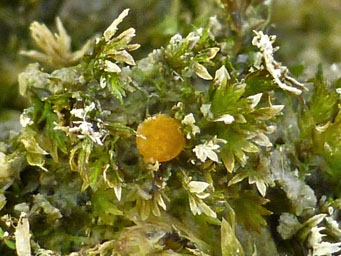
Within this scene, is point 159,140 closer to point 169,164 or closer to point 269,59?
point 169,164

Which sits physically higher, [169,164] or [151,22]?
[151,22]

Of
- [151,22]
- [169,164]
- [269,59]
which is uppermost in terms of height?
[151,22]

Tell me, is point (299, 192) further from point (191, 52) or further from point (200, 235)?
point (191, 52)

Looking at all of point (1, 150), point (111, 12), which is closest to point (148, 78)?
point (1, 150)

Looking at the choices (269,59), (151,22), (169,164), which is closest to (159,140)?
(169,164)

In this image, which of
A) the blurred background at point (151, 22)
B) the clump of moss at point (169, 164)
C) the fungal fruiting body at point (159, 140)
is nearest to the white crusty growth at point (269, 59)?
the clump of moss at point (169, 164)

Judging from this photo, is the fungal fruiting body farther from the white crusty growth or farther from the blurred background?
the blurred background

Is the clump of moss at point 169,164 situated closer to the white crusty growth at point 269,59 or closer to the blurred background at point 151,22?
the white crusty growth at point 269,59
